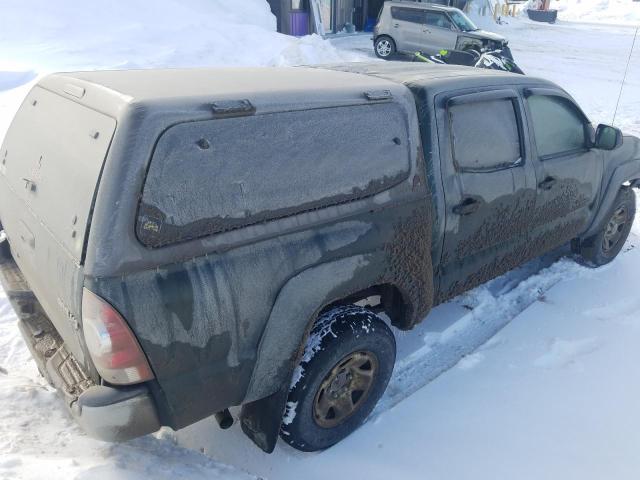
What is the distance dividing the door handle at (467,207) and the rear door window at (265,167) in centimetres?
49

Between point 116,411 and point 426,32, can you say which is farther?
point 426,32

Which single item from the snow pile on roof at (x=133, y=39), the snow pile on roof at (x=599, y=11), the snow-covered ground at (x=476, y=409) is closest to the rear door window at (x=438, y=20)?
the snow pile on roof at (x=133, y=39)

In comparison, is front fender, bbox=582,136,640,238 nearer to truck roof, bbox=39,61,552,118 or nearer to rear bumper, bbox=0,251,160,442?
truck roof, bbox=39,61,552,118

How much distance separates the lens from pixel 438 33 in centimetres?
1599

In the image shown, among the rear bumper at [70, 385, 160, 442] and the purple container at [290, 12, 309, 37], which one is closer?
the rear bumper at [70, 385, 160, 442]

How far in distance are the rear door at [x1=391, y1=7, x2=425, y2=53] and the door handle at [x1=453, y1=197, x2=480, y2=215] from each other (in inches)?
577

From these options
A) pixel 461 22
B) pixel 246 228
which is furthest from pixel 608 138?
pixel 461 22

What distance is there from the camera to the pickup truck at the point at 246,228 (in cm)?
196

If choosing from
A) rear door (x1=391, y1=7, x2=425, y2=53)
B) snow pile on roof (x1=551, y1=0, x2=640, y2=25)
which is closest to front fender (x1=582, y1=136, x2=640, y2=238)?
rear door (x1=391, y1=7, x2=425, y2=53)

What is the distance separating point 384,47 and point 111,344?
16921 millimetres

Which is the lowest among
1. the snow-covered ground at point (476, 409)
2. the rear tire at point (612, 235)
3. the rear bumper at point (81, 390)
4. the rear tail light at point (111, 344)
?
the snow-covered ground at point (476, 409)

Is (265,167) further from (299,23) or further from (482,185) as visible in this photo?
(299,23)

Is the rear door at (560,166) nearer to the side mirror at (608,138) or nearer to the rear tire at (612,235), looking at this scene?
the side mirror at (608,138)

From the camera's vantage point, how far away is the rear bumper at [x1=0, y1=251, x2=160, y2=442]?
2029 millimetres
